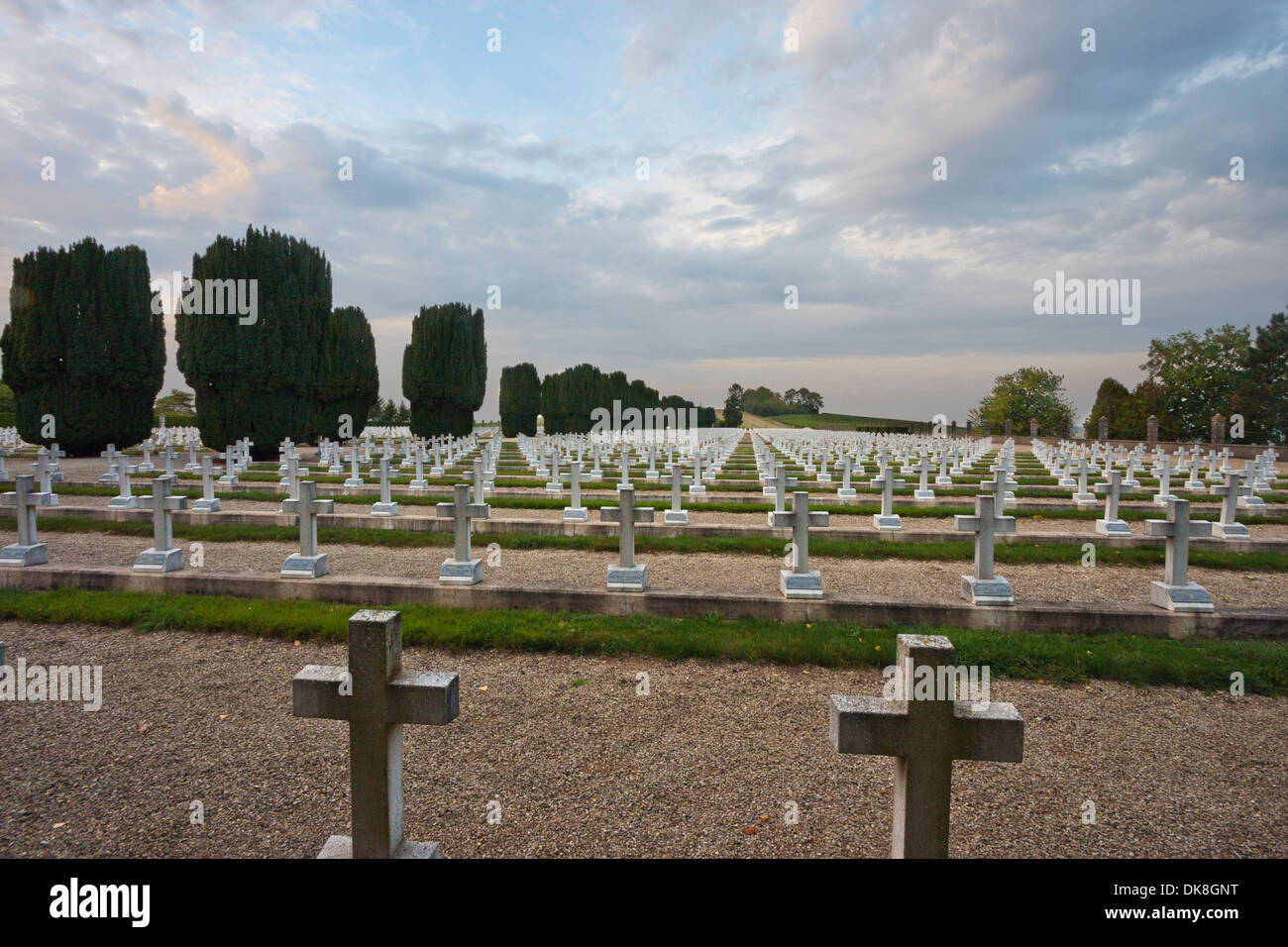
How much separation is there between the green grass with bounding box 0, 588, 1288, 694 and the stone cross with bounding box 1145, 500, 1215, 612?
0.56 metres

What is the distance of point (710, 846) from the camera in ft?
9.18

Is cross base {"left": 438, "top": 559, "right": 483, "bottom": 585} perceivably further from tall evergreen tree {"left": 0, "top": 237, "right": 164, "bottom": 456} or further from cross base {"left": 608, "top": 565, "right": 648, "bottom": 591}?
tall evergreen tree {"left": 0, "top": 237, "right": 164, "bottom": 456}

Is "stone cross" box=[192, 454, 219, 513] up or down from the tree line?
down

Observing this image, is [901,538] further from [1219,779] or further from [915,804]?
[915,804]

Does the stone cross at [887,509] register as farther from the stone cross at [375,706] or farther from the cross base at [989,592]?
the stone cross at [375,706]

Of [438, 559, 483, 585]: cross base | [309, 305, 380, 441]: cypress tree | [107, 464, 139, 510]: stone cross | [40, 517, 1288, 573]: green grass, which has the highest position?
[309, 305, 380, 441]: cypress tree

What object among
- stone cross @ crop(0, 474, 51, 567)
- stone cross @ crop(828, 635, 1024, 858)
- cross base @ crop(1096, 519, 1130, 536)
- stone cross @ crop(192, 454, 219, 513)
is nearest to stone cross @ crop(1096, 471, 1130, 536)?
cross base @ crop(1096, 519, 1130, 536)

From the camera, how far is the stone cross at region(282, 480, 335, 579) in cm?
711

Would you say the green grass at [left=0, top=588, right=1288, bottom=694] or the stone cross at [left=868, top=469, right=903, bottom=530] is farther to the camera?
the stone cross at [left=868, top=469, right=903, bottom=530]

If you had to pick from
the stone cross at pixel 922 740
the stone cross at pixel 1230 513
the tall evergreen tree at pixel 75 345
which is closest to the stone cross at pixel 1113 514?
the stone cross at pixel 1230 513

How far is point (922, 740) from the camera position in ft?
6.63

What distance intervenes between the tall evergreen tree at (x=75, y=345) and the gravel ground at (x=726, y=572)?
17.2 metres
